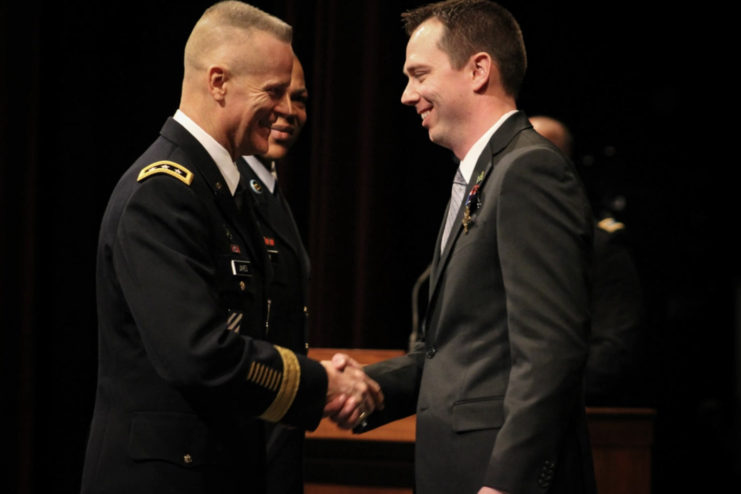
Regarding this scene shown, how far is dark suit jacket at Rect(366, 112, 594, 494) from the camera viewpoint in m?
1.51

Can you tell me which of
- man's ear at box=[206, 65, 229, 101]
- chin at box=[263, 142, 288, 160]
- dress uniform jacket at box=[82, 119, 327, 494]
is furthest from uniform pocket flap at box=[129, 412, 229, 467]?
chin at box=[263, 142, 288, 160]

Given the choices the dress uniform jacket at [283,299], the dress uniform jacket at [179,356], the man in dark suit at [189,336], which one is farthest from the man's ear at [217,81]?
the dress uniform jacket at [283,299]

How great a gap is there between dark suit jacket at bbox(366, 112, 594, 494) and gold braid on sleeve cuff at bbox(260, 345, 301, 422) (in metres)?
0.26

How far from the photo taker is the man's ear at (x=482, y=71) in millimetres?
1840

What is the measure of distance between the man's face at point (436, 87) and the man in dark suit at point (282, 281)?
0.30 metres

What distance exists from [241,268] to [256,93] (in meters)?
0.38

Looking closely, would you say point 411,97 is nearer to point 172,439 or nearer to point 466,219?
point 466,219

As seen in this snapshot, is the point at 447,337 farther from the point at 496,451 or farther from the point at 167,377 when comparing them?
the point at 167,377

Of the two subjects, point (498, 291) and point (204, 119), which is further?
point (204, 119)

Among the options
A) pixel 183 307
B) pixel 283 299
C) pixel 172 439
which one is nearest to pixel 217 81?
pixel 183 307

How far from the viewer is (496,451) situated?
59.9 inches

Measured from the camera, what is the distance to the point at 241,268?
171cm

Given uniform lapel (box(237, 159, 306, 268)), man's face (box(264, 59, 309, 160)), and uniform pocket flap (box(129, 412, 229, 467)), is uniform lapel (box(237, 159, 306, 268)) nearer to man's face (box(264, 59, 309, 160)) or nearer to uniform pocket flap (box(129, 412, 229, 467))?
man's face (box(264, 59, 309, 160))

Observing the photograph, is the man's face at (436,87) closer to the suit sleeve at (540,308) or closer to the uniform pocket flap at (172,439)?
the suit sleeve at (540,308)
